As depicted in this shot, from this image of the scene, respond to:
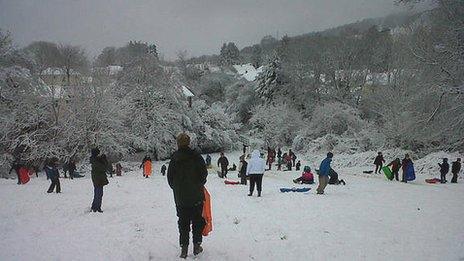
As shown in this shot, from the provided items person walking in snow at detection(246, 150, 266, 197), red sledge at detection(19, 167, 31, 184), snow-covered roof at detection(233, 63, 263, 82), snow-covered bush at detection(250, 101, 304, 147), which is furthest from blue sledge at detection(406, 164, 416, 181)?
snow-covered roof at detection(233, 63, 263, 82)

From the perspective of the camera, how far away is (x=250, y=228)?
29.3 ft

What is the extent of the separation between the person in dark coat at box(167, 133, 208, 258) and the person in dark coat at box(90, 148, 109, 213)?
5217 millimetres

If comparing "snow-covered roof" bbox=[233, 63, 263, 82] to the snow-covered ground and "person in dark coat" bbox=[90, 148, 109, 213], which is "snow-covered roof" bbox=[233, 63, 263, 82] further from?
"person in dark coat" bbox=[90, 148, 109, 213]

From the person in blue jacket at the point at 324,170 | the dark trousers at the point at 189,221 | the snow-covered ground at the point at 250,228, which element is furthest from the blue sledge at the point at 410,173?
the dark trousers at the point at 189,221

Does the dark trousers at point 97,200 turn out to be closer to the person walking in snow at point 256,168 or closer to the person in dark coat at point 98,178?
the person in dark coat at point 98,178

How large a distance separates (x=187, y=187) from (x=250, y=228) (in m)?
2.95

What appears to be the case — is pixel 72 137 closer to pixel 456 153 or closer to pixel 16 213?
pixel 16 213

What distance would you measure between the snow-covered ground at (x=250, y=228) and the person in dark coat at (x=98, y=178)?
1.07 feet

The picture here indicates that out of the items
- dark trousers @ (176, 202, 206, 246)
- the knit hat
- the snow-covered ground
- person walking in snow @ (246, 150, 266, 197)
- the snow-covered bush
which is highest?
the snow-covered bush

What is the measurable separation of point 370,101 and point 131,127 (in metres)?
27.0

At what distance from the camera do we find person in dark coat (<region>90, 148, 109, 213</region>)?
36.2 feet

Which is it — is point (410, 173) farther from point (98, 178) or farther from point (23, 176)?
point (23, 176)

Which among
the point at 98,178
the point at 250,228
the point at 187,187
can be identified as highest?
the point at 187,187

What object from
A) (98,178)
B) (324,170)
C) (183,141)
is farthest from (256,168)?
(183,141)
